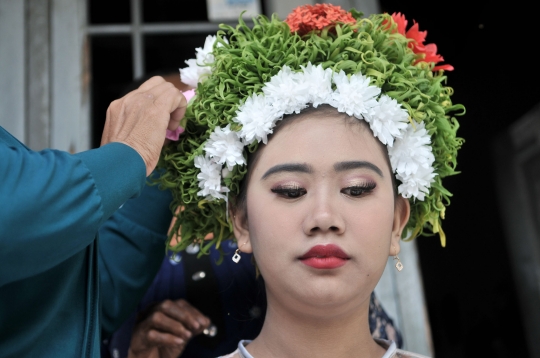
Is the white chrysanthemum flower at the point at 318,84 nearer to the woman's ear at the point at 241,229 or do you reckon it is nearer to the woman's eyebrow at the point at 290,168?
the woman's eyebrow at the point at 290,168

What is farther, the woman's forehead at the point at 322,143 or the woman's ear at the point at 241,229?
the woman's ear at the point at 241,229

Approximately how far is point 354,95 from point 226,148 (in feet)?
1.12

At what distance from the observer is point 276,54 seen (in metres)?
1.66

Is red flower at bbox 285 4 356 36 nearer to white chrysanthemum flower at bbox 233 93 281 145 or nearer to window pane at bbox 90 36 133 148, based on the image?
white chrysanthemum flower at bbox 233 93 281 145

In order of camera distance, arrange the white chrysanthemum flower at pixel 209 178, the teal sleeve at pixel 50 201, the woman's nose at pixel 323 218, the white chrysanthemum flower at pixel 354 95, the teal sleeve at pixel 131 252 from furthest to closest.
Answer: the teal sleeve at pixel 131 252 < the white chrysanthemum flower at pixel 209 178 < the white chrysanthemum flower at pixel 354 95 < the woman's nose at pixel 323 218 < the teal sleeve at pixel 50 201

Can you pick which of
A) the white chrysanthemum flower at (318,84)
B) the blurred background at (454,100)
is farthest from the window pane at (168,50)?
the white chrysanthemum flower at (318,84)

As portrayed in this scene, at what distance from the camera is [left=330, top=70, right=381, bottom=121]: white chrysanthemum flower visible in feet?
5.26

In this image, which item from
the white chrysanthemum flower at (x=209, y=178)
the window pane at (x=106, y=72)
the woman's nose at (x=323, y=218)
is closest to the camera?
the woman's nose at (x=323, y=218)

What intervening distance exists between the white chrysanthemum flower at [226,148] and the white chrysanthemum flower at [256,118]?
4 centimetres

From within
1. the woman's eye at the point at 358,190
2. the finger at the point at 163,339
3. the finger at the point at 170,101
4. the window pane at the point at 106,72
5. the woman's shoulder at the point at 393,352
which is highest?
the window pane at the point at 106,72

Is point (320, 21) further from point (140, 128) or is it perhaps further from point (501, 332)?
point (501, 332)

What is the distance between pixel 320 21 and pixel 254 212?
50cm

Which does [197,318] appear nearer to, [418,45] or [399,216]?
[399,216]

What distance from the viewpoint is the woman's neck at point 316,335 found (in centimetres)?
163
